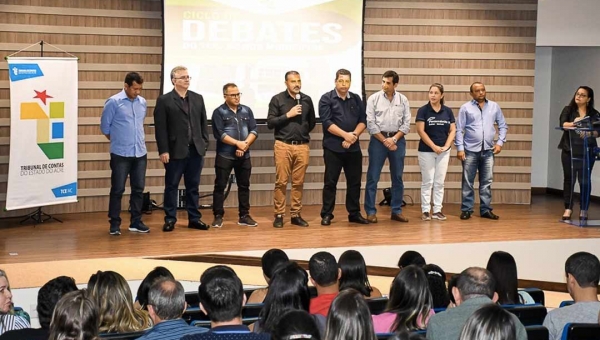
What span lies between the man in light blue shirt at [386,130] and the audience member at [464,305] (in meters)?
4.66

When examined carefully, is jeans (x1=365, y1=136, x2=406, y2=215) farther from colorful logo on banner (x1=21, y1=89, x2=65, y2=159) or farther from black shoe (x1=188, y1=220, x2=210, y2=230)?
colorful logo on banner (x1=21, y1=89, x2=65, y2=159)

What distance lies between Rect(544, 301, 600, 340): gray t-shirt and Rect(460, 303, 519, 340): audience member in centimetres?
→ 119

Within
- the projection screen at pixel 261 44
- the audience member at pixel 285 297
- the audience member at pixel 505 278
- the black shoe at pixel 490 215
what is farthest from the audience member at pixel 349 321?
the projection screen at pixel 261 44

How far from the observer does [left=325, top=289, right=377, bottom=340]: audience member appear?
3107 mm

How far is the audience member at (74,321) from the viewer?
3271 millimetres

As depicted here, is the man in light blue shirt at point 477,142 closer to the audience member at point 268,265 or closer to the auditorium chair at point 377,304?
the audience member at point 268,265

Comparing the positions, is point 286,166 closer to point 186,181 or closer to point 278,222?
point 278,222

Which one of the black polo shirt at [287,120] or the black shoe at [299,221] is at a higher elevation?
the black polo shirt at [287,120]

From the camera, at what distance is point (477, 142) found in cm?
925

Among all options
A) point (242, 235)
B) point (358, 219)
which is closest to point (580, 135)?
point (358, 219)

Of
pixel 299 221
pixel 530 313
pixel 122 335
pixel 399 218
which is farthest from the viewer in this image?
pixel 399 218

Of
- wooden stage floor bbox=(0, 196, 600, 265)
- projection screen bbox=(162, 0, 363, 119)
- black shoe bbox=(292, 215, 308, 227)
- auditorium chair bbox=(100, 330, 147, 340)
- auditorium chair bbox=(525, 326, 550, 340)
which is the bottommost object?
wooden stage floor bbox=(0, 196, 600, 265)

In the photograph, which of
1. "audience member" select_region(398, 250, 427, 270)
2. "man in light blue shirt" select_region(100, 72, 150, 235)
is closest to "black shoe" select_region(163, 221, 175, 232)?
"man in light blue shirt" select_region(100, 72, 150, 235)

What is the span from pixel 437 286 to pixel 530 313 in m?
0.59
